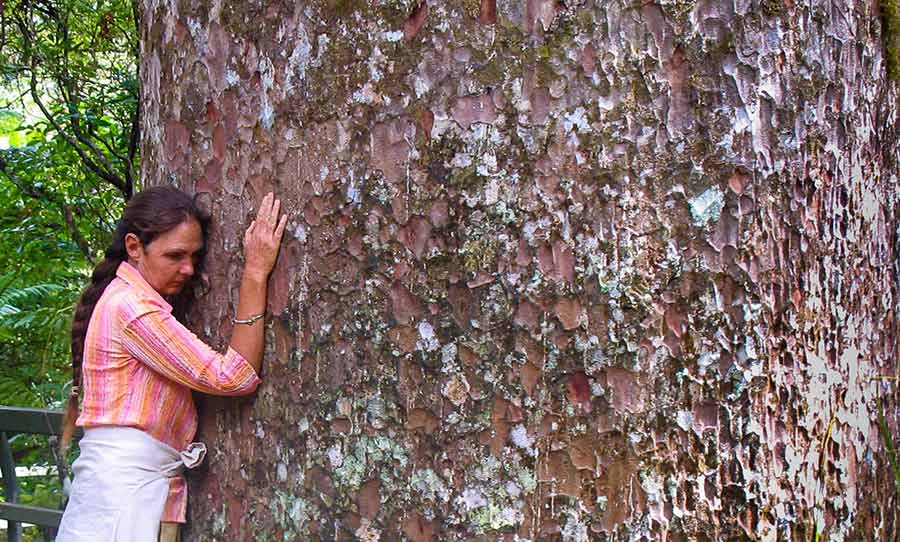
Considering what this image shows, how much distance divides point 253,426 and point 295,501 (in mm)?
240

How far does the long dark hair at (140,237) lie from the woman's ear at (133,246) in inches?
0.6

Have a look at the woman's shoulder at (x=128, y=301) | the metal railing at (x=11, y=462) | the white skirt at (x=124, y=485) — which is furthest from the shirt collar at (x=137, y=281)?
the metal railing at (x=11, y=462)

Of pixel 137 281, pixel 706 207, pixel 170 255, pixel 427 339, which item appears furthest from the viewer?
pixel 137 281

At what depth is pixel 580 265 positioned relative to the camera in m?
1.88

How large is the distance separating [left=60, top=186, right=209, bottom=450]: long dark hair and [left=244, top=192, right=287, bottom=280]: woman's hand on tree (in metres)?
0.27

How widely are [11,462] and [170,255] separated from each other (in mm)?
2485

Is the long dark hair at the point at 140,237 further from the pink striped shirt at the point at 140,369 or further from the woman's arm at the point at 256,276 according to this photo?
the woman's arm at the point at 256,276

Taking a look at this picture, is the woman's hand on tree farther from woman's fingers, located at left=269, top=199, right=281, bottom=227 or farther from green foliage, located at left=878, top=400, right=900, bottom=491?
green foliage, located at left=878, top=400, right=900, bottom=491

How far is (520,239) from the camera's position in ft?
6.23

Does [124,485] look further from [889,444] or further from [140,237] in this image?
[889,444]

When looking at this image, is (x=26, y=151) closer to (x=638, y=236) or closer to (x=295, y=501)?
(x=295, y=501)

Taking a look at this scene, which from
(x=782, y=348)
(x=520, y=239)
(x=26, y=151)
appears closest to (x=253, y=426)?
(x=520, y=239)

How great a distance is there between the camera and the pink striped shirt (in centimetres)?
250

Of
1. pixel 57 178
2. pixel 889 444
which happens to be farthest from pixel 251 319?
pixel 57 178
